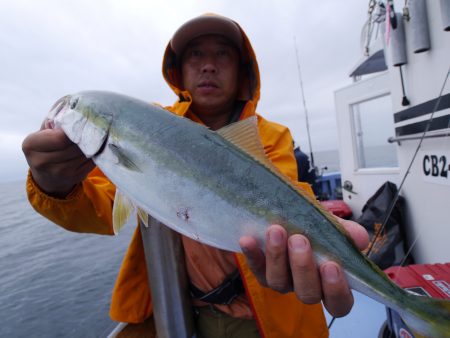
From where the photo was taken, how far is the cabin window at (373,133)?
→ 6508 millimetres

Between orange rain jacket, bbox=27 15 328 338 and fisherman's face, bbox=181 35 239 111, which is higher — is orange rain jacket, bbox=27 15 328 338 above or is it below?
below

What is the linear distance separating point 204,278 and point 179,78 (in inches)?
91.7

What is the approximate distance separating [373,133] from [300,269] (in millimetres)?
6814

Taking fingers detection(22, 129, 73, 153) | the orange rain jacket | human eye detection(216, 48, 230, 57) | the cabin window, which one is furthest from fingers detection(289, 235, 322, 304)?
the cabin window

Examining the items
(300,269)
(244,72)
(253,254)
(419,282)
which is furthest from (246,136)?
(419,282)

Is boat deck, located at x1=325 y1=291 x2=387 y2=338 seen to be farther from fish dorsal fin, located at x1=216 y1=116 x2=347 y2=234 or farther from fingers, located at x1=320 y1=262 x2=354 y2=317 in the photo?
fish dorsal fin, located at x1=216 y1=116 x2=347 y2=234

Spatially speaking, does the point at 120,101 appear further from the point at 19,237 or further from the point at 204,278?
the point at 19,237

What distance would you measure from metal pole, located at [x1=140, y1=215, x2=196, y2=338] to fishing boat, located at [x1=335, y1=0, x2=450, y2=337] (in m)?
2.03

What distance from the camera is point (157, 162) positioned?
1.66 meters

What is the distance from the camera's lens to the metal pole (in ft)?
7.57

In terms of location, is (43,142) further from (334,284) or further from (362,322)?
(362,322)

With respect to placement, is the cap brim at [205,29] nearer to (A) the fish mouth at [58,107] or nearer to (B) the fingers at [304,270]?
(A) the fish mouth at [58,107]

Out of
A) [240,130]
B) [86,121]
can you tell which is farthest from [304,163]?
[86,121]

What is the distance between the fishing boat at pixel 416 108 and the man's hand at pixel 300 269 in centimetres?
159
